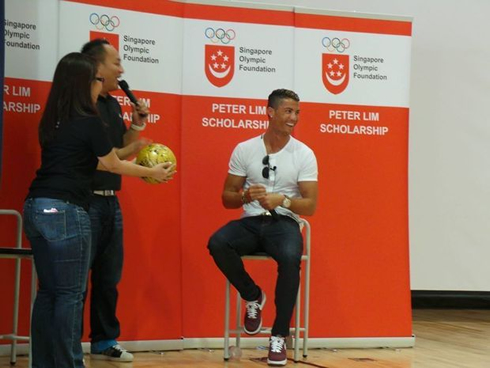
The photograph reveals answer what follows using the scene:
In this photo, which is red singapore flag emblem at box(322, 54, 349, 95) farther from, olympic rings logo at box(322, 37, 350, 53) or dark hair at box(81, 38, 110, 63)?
dark hair at box(81, 38, 110, 63)

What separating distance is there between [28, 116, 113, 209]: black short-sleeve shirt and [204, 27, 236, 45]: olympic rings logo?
5.99 ft

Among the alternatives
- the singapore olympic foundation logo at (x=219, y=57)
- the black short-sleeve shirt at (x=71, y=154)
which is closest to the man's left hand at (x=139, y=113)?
the singapore olympic foundation logo at (x=219, y=57)

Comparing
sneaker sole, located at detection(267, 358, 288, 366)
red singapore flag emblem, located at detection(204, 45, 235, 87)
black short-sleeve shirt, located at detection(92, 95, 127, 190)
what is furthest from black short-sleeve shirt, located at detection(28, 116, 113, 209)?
red singapore flag emblem, located at detection(204, 45, 235, 87)

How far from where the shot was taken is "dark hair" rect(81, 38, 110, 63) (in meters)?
4.39

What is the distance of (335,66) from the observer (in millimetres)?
5336

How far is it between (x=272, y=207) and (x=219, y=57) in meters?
1.06

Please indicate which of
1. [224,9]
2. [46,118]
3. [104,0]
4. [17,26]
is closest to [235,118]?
[224,9]

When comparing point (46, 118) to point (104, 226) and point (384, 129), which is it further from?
point (384, 129)

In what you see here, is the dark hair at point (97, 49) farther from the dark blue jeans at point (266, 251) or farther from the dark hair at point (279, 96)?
the dark blue jeans at point (266, 251)

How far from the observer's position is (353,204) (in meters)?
5.33

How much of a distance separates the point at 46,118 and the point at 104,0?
1570 millimetres

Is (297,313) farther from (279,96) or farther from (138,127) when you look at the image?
(138,127)

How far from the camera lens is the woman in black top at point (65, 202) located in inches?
135

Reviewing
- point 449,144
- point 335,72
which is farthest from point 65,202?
point 449,144
